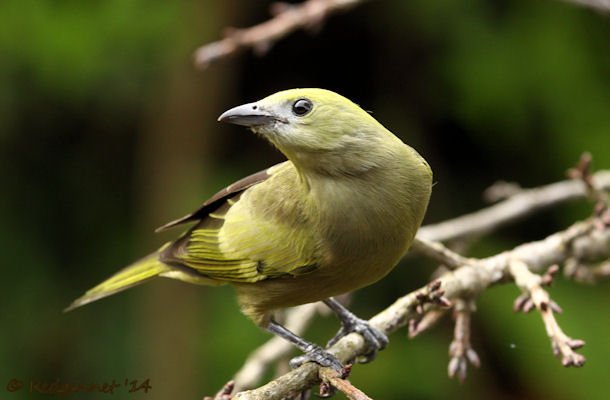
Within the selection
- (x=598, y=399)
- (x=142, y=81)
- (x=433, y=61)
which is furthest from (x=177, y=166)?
(x=598, y=399)

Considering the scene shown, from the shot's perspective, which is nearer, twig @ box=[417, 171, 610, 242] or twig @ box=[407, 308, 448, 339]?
twig @ box=[407, 308, 448, 339]

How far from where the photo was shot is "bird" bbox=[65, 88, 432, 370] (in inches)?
93.5

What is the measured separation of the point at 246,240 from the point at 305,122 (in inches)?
24.6

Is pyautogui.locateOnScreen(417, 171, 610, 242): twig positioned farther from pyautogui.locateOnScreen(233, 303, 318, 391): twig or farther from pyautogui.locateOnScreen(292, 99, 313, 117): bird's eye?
pyautogui.locateOnScreen(292, 99, 313, 117): bird's eye

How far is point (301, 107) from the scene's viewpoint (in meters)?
2.37

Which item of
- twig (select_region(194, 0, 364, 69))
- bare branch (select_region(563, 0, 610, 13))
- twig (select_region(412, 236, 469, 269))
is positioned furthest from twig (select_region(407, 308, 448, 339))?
bare branch (select_region(563, 0, 610, 13))

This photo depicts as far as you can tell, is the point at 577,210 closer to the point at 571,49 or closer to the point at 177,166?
the point at 571,49

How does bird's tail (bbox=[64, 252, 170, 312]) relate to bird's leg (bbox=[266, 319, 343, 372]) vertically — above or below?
above

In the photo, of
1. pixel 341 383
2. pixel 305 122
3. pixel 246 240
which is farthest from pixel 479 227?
pixel 341 383

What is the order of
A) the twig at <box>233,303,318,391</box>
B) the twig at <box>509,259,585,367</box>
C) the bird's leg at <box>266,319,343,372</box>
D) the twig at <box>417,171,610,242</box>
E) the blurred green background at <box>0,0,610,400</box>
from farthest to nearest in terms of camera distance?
the blurred green background at <box>0,0,610,400</box> → the twig at <box>417,171,610,242</box> → the twig at <box>233,303,318,391</box> → the bird's leg at <box>266,319,343,372</box> → the twig at <box>509,259,585,367</box>

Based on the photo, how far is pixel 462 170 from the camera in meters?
4.70

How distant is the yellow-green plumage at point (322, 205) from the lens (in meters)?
2.38

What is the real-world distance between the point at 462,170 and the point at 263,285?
7.26 ft

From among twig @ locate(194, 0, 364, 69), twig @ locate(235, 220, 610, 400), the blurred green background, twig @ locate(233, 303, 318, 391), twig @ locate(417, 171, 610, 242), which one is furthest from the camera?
the blurred green background
